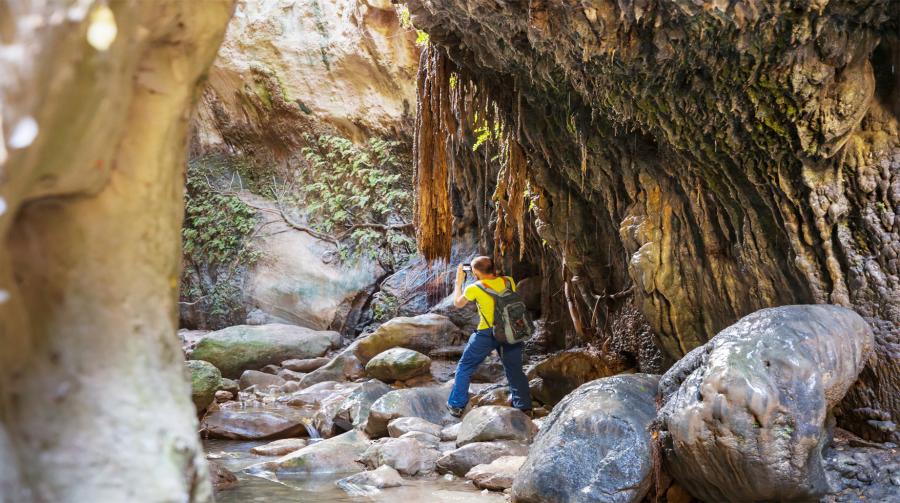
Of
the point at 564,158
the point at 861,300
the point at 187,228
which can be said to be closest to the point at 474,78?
the point at 564,158

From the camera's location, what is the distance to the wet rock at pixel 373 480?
5.64 meters

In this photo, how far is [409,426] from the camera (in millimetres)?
7090

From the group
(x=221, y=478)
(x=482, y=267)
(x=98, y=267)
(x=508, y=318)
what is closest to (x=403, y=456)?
(x=221, y=478)

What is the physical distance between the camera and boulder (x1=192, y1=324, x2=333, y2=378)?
1215cm

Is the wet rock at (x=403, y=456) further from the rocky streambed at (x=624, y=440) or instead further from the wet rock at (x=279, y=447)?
the wet rock at (x=279, y=447)

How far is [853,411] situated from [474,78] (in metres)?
4.25

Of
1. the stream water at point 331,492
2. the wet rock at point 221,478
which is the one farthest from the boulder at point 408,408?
the wet rock at point 221,478

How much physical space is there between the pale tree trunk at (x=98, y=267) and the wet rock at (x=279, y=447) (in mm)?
5235

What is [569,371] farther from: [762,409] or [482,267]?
[762,409]

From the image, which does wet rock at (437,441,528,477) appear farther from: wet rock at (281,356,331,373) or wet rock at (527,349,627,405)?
wet rock at (281,356,331,373)

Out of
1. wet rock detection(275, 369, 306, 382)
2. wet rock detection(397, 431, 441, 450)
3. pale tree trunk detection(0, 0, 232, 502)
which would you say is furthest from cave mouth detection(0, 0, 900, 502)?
→ wet rock detection(275, 369, 306, 382)

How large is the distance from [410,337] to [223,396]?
118 inches

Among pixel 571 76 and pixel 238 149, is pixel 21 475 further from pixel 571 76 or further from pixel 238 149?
pixel 238 149

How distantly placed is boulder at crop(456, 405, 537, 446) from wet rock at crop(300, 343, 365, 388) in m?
4.66
